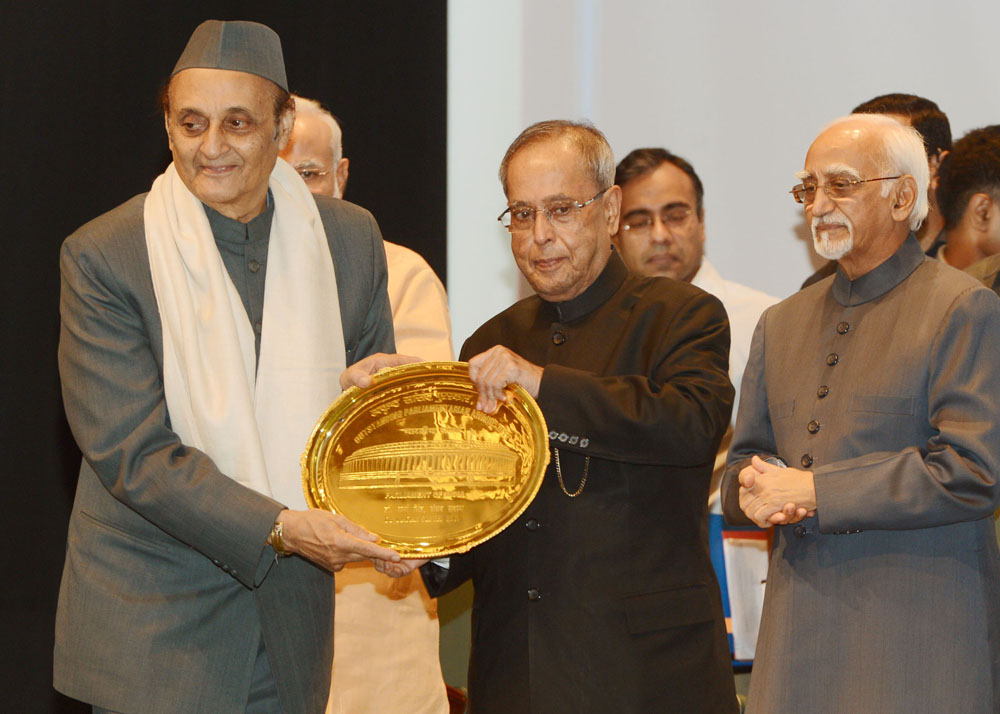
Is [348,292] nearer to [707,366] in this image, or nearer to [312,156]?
[707,366]

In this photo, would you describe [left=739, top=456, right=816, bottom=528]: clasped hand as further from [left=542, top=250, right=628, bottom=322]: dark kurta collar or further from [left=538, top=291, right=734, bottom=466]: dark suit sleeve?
[left=542, top=250, right=628, bottom=322]: dark kurta collar

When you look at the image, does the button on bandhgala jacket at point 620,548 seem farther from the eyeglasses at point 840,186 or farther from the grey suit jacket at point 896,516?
the eyeglasses at point 840,186

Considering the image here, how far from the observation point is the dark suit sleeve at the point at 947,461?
2.39 metres

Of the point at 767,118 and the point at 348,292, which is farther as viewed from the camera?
the point at 767,118

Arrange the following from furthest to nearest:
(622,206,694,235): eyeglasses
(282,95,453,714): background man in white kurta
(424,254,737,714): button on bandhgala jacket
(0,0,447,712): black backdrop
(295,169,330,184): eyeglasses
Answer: (0,0,447,712): black backdrop, (622,206,694,235): eyeglasses, (295,169,330,184): eyeglasses, (282,95,453,714): background man in white kurta, (424,254,737,714): button on bandhgala jacket

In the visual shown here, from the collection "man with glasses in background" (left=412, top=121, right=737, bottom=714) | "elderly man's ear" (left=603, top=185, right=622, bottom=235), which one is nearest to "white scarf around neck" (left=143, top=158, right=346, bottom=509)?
"man with glasses in background" (left=412, top=121, right=737, bottom=714)

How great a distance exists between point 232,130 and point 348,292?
0.44m

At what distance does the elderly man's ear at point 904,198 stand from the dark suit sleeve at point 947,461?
26 cm

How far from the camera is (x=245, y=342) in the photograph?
263 centimetres

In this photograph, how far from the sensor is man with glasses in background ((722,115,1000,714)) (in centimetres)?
243

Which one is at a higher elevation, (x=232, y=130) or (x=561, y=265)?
(x=232, y=130)

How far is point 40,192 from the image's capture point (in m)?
4.50

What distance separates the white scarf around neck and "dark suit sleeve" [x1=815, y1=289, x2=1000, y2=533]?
109 centimetres

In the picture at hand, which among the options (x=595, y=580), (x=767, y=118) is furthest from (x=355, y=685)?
(x=767, y=118)
